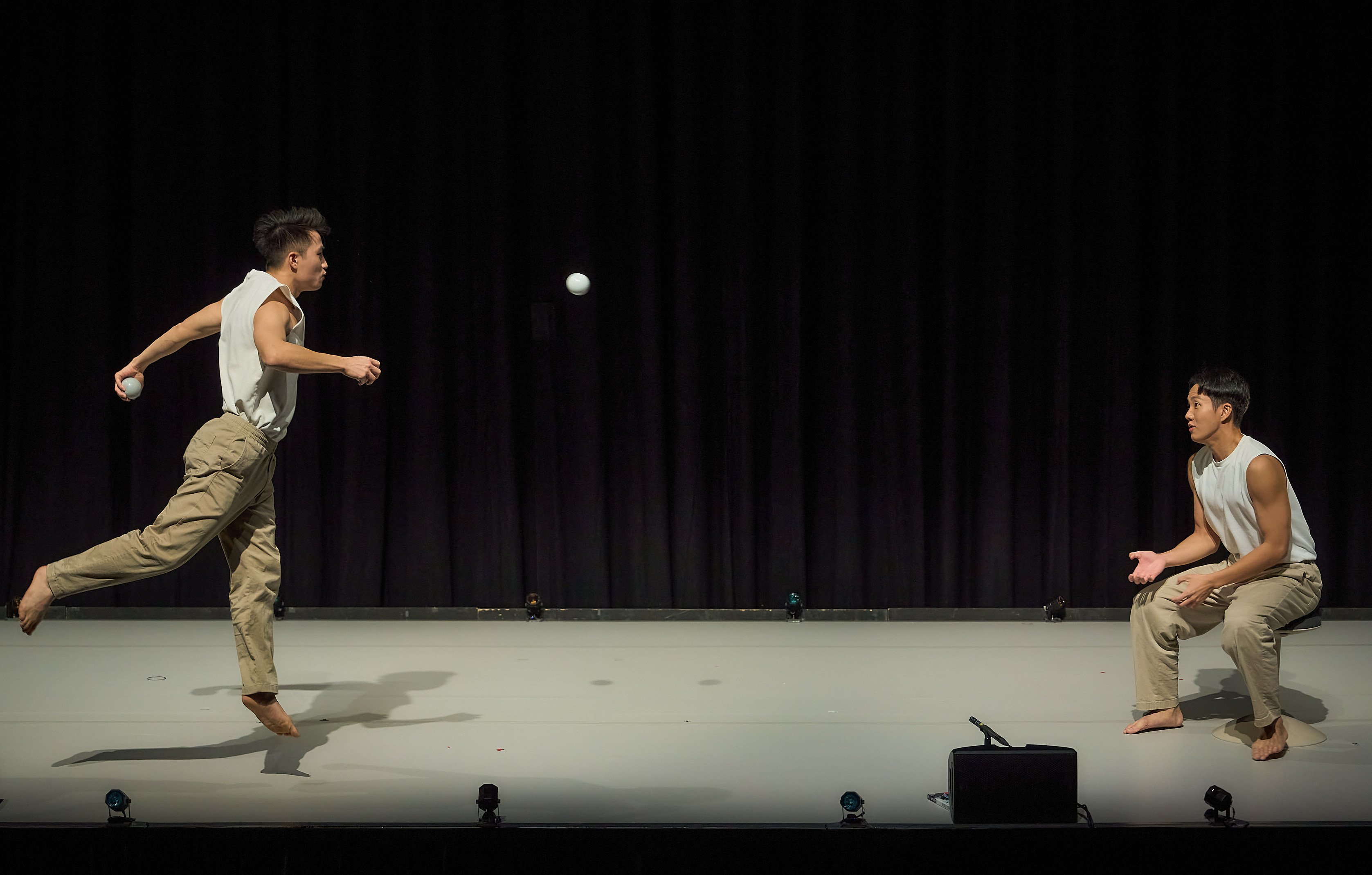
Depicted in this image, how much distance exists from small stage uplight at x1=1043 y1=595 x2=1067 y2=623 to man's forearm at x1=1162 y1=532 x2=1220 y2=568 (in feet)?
4.93

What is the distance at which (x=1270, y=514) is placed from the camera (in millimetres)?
2771

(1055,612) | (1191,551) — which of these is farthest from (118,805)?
(1055,612)

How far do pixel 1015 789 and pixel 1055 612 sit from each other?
8.81ft

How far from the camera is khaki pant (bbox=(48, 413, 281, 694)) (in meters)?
2.57

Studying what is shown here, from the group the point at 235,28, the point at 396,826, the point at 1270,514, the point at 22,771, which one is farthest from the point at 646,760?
the point at 235,28

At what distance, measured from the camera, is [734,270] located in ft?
14.9

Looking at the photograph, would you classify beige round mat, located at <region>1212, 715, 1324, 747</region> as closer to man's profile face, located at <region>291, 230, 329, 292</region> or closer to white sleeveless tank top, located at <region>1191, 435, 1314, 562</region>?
white sleeveless tank top, located at <region>1191, 435, 1314, 562</region>

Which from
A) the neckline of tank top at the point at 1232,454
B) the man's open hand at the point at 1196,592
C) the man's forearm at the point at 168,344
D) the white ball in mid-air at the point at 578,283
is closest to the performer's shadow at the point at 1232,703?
the man's open hand at the point at 1196,592

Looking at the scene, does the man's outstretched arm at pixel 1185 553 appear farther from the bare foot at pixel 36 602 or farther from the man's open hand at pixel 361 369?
the bare foot at pixel 36 602

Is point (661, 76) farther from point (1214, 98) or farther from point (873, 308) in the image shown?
point (1214, 98)

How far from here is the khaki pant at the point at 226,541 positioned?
2568 mm

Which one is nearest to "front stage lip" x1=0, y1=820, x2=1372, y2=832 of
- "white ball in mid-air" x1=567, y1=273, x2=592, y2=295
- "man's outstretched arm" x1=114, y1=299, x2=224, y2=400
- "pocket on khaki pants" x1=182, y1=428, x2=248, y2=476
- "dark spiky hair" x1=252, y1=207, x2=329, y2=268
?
"pocket on khaki pants" x1=182, y1=428, x2=248, y2=476

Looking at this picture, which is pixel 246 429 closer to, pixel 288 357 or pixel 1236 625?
pixel 288 357

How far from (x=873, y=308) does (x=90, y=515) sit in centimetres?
326
